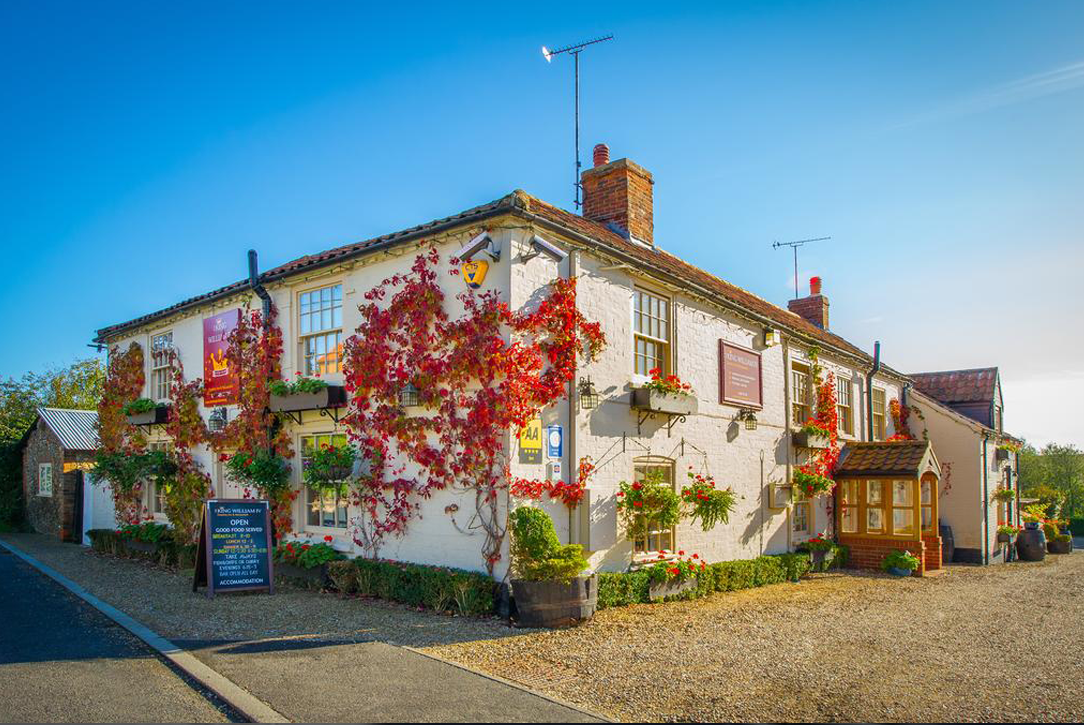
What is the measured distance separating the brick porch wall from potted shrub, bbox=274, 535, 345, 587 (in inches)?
486

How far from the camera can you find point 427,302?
1127 centimetres

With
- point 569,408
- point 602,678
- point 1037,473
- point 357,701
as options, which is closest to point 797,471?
point 569,408

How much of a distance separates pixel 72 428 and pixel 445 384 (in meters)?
19.4

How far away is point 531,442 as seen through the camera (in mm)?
10500

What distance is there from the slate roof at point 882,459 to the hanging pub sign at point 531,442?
11.0 meters

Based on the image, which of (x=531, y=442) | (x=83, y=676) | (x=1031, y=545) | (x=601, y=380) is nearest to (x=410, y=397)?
(x=531, y=442)

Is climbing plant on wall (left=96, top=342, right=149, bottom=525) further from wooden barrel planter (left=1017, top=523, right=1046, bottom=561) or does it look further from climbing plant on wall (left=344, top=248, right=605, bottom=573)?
wooden barrel planter (left=1017, top=523, right=1046, bottom=561)

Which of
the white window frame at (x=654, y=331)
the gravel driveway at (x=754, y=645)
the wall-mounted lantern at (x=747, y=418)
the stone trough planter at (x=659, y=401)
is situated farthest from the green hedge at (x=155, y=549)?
the wall-mounted lantern at (x=747, y=418)

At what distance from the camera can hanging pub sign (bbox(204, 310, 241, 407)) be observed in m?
14.9

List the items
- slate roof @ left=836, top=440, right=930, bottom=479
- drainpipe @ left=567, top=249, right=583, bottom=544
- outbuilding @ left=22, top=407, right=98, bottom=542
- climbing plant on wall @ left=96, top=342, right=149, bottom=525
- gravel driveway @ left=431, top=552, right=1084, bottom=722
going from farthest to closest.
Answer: outbuilding @ left=22, top=407, right=98, bottom=542 → slate roof @ left=836, top=440, right=930, bottom=479 → climbing plant on wall @ left=96, top=342, right=149, bottom=525 → drainpipe @ left=567, top=249, right=583, bottom=544 → gravel driveway @ left=431, top=552, right=1084, bottom=722

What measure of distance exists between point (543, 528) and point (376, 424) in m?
3.46

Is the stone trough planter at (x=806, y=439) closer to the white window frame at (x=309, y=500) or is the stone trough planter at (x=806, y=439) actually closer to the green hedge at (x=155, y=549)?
the white window frame at (x=309, y=500)

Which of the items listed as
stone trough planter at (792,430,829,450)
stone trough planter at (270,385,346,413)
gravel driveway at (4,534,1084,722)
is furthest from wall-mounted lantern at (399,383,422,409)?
stone trough planter at (792,430,829,450)

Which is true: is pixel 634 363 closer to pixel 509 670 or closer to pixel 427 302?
pixel 427 302
